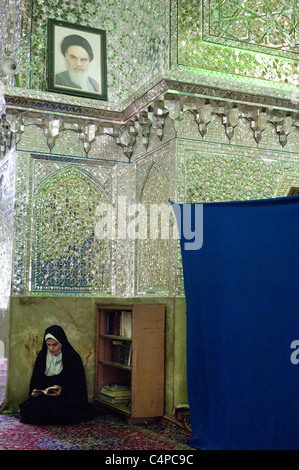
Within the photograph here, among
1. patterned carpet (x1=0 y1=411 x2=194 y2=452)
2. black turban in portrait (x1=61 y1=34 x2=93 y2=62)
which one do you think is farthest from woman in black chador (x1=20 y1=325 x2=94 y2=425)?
black turban in portrait (x1=61 y1=34 x2=93 y2=62)

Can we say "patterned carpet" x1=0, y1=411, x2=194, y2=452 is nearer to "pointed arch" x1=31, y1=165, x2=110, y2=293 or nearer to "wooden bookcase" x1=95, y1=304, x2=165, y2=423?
"wooden bookcase" x1=95, y1=304, x2=165, y2=423

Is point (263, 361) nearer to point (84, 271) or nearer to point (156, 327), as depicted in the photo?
point (156, 327)

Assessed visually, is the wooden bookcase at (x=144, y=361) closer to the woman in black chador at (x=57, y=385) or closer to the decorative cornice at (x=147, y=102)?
the woman in black chador at (x=57, y=385)

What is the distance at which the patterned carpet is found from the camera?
386cm

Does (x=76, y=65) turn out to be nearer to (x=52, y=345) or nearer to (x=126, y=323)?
(x=126, y=323)

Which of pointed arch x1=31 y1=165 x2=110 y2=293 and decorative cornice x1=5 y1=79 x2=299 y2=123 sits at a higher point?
decorative cornice x1=5 y1=79 x2=299 y2=123

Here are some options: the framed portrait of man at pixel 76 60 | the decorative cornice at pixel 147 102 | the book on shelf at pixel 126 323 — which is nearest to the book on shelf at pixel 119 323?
the book on shelf at pixel 126 323

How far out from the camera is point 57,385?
4840mm

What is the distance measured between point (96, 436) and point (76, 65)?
331cm

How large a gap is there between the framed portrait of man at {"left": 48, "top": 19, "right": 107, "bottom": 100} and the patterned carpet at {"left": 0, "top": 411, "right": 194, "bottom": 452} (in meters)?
2.91

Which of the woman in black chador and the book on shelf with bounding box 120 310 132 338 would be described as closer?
the woman in black chador

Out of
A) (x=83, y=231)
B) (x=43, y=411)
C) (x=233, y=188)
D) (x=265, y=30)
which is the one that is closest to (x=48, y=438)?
(x=43, y=411)

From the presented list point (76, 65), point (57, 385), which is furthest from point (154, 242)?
point (76, 65)

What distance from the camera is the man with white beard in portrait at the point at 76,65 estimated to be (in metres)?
5.41
